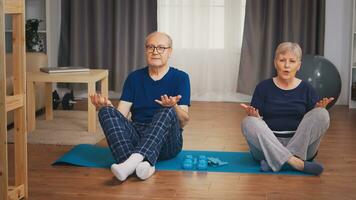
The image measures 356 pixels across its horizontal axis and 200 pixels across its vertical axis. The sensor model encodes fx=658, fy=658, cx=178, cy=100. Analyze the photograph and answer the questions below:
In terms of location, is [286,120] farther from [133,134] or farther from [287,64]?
[133,134]

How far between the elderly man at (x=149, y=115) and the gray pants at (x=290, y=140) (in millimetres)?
382

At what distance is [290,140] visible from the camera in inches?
145

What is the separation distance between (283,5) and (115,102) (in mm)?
1843

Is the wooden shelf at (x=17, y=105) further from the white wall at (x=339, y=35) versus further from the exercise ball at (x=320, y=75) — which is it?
the white wall at (x=339, y=35)

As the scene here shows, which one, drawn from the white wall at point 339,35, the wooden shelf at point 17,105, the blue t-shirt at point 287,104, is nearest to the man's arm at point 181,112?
the blue t-shirt at point 287,104

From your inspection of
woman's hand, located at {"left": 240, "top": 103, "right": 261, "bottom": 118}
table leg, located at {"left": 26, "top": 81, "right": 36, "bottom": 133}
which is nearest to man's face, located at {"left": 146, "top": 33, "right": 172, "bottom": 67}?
woman's hand, located at {"left": 240, "top": 103, "right": 261, "bottom": 118}

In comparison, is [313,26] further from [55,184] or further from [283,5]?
[55,184]

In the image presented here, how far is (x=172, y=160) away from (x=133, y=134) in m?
0.39

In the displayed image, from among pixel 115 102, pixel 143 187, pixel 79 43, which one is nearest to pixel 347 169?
pixel 143 187

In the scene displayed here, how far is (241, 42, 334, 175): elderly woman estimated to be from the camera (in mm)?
3572

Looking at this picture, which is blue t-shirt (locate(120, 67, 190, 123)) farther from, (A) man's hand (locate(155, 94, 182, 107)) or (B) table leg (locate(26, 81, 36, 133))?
(B) table leg (locate(26, 81, 36, 133))

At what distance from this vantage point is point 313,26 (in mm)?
6098

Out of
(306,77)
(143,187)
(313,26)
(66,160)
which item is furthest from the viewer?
(313,26)

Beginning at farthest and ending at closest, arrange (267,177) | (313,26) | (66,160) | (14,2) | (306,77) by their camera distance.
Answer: (313,26), (306,77), (66,160), (267,177), (14,2)
